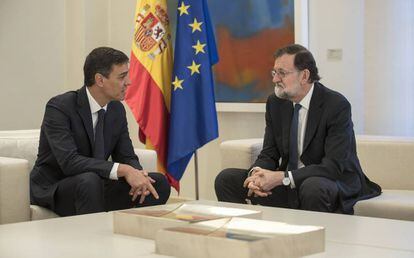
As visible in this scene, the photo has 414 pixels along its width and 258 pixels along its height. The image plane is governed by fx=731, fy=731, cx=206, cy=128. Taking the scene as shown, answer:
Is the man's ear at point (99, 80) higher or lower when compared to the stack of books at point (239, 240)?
higher

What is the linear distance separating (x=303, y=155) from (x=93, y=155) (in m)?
1.12

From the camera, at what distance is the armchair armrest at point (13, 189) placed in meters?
3.50

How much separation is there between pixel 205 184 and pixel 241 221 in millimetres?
3914

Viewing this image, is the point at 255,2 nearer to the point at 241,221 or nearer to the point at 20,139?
the point at 20,139

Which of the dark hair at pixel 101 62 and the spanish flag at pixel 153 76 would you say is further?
the spanish flag at pixel 153 76

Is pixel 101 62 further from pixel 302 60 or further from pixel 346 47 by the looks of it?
pixel 346 47

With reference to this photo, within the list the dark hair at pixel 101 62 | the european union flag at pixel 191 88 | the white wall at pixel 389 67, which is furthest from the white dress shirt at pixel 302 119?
the white wall at pixel 389 67

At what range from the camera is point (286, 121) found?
396 cm

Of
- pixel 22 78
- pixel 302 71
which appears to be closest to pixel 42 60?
pixel 22 78

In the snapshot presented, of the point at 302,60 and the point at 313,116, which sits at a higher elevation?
the point at 302,60

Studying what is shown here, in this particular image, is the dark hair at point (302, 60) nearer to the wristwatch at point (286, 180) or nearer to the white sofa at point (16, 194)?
the wristwatch at point (286, 180)

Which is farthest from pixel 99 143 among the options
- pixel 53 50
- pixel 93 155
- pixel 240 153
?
pixel 53 50

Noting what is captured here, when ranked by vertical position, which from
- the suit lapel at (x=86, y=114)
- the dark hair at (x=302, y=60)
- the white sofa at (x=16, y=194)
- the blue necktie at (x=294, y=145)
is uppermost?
the dark hair at (x=302, y=60)

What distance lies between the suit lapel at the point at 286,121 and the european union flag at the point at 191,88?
107cm
